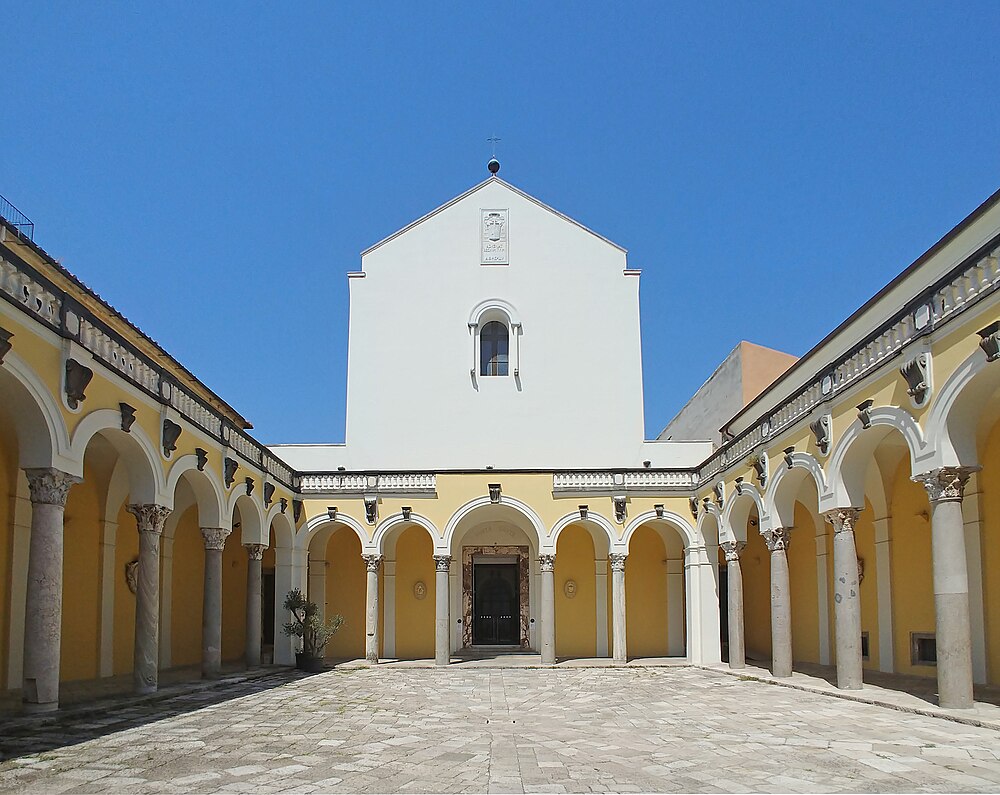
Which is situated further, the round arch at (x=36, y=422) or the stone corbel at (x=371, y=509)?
the stone corbel at (x=371, y=509)

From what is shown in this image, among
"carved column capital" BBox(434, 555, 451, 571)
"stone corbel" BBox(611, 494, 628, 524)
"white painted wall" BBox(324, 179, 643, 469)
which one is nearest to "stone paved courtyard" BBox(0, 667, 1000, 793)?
"carved column capital" BBox(434, 555, 451, 571)

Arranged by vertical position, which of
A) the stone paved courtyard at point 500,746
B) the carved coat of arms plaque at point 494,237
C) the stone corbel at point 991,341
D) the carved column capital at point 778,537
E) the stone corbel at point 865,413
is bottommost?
the stone paved courtyard at point 500,746

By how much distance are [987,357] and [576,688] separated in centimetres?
964

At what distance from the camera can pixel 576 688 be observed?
1775 centimetres

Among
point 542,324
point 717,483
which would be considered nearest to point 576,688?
point 717,483

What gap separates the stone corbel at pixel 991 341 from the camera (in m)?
10.9

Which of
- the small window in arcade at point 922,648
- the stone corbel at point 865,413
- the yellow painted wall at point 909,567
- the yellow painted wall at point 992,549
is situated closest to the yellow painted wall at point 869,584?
the yellow painted wall at point 909,567

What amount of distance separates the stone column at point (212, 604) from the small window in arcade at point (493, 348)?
1234 cm

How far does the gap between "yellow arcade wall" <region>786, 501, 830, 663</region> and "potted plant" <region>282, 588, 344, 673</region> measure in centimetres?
1066

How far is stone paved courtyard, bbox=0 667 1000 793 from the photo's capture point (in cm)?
853

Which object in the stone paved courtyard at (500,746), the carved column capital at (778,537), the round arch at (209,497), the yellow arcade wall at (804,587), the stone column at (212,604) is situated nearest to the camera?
the stone paved courtyard at (500,746)

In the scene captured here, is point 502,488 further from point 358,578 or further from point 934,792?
point 934,792

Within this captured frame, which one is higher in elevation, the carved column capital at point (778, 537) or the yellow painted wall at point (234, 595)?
the carved column capital at point (778, 537)

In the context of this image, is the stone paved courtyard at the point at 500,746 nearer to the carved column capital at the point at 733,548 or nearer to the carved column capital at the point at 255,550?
the carved column capital at the point at 733,548
